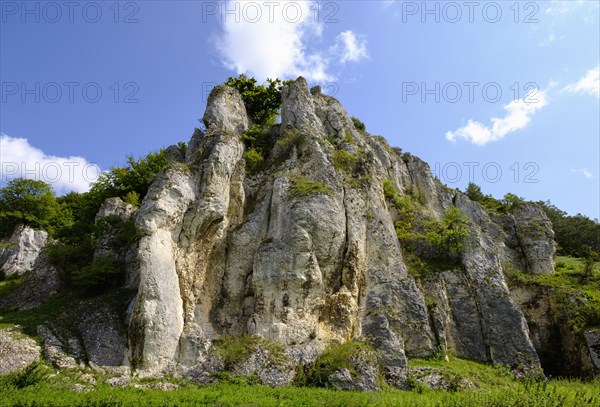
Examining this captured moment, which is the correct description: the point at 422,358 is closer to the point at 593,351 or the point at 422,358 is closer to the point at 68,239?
the point at 593,351

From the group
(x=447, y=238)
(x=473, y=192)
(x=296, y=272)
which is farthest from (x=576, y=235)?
(x=296, y=272)

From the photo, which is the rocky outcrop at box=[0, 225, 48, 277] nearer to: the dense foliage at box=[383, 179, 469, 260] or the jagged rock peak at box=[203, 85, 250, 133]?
the jagged rock peak at box=[203, 85, 250, 133]

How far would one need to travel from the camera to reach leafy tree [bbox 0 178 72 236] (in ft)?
133

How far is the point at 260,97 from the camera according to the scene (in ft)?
135

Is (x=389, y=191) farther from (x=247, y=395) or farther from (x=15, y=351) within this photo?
(x=15, y=351)

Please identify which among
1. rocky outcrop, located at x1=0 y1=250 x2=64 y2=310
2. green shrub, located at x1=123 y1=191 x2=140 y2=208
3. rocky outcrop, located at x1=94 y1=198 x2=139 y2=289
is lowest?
rocky outcrop, located at x1=0 y1=250 x2=64 y2=310

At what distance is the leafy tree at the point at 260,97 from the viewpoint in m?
40.7

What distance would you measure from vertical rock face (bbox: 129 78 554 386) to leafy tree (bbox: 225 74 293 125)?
38.5ft

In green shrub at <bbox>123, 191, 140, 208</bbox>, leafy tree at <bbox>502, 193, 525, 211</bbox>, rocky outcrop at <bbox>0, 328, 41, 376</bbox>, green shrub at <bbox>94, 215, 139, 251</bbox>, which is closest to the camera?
rocky outcrop at <bbox>0, 328, 41, 376</bbox>

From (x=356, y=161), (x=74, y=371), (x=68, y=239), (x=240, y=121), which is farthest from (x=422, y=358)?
(x=68, y=239)

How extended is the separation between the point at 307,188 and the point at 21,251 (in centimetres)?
2667

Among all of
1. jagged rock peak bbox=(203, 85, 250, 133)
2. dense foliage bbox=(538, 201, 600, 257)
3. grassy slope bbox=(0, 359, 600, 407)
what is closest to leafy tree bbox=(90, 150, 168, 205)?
jagged rock peak bbox=(203, 85, 250, 133)

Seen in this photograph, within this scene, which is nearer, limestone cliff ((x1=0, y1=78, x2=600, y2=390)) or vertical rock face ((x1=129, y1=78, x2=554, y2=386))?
limestone cliff ((x1=0, y1=78, x2=600, y2=390))

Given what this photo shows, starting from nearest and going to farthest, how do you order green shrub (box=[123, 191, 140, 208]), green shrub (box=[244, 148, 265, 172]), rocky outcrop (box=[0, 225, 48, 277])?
green shrub (box=[244, 148, 265, 172]) → green shrub (box=[123, 191, 140, 208]) → rocky outcrop (box=[0, 225, 48, 277])
